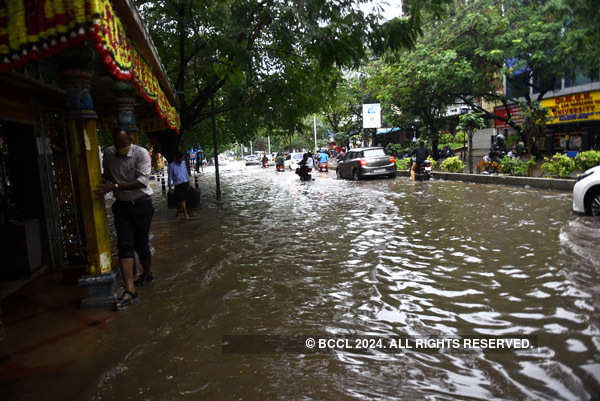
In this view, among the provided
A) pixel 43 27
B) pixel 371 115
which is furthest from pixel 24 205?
pixel 371 115

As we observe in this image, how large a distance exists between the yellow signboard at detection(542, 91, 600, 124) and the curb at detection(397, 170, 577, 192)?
6.07m

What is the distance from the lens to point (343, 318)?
412 cm

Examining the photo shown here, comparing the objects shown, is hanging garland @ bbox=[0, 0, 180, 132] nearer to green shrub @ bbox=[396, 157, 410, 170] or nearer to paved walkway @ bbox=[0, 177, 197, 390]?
paved walkway @ bbox=[0, 177, 197, 390]

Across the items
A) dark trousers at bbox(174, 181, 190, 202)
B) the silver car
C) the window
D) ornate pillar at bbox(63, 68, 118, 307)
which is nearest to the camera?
ornate pillar at bbox(63, 68, 118, 307)

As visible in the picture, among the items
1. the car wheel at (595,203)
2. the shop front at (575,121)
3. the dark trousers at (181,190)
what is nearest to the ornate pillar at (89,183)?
the dark trousers at (181,190)

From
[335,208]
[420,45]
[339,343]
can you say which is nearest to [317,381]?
[339,343]

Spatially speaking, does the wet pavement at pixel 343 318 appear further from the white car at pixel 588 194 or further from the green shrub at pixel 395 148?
the green shrub at pixel 395 148

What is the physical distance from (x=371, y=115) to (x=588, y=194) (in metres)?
27.3

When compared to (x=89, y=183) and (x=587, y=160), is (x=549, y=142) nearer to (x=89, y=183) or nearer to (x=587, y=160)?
(x=587, y=160)

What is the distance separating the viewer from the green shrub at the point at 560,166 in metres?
13.9

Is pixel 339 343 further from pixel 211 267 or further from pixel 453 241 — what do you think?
pixel 453 241

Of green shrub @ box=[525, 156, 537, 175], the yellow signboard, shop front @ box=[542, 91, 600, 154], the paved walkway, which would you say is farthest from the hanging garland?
shop front @ box=[542, 91, 600, 154]

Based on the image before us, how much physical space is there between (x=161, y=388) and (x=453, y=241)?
5431 millimetres

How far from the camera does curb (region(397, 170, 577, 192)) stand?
1333 cm
